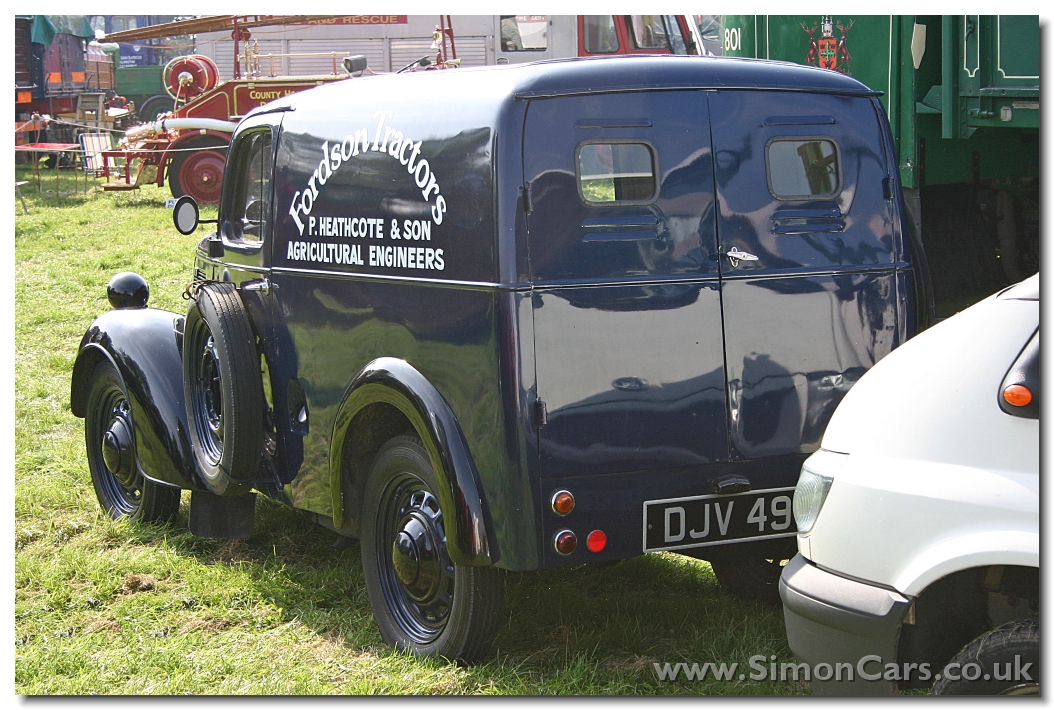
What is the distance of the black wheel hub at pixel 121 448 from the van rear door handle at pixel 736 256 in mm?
3475

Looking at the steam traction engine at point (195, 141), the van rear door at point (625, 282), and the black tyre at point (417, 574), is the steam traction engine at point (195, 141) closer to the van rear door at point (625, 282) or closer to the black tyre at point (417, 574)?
the black tyre at point (417, 574)

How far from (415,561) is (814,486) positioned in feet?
5.35

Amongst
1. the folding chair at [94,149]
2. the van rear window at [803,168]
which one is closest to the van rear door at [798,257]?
the van rear window at [803,168]

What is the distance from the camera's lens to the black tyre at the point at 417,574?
3914 mm

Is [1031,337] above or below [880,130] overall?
below

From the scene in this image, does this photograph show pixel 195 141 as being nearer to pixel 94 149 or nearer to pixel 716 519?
pixel 94 149

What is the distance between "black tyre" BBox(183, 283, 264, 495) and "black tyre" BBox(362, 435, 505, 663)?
763mm

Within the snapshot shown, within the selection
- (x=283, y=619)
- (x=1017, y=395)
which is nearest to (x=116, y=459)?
(x=283, y=619)

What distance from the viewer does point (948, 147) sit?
7758mm

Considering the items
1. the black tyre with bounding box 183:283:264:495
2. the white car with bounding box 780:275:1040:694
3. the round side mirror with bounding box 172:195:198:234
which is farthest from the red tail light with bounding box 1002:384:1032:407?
the round side mirror with bounding box 172:195:198:234

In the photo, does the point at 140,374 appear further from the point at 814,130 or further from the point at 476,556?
the point at 814,130

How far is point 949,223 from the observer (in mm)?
8086

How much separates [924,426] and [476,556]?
1.57 meters
